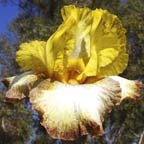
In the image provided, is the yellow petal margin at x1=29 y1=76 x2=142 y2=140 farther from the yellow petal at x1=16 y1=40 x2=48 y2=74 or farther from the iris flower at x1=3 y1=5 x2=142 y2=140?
the yellow petal at x1=16 y1=40 x2=48 y2=74

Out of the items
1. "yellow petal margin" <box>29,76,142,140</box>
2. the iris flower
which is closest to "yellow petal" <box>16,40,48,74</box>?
the iris flower

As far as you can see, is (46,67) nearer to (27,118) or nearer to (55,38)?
(55,38)

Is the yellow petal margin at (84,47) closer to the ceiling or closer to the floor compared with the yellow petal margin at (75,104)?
closer to the ceiling

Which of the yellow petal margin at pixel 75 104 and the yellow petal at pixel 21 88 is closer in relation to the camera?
the yellow petal margin at pixel 75 104

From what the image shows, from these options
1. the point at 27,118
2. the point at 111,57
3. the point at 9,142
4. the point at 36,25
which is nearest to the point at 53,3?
the point at 36,25

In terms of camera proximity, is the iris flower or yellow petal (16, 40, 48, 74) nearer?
the iris flower

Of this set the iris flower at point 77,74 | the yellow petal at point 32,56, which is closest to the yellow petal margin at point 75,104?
the iris flower at point 77,74

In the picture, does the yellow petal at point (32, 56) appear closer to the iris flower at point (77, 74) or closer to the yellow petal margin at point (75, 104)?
the iris flower at point (77, 74)
